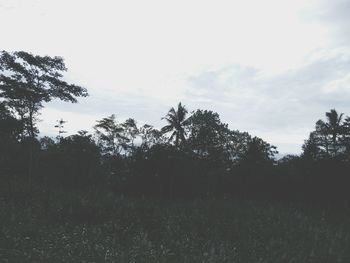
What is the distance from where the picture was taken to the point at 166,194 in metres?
36.3

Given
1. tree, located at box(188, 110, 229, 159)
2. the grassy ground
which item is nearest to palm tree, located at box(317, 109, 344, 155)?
tree, located at box(188, 110, 229, 159)

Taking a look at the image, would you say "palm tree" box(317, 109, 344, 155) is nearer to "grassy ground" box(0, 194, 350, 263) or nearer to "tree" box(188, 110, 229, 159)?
"tree" box(188, 110, 229, 159)

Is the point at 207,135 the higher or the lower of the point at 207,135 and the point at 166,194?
the higher

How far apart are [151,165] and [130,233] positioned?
60.3 ft

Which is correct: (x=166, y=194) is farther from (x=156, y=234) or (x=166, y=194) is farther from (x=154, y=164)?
(x=156, y=234)

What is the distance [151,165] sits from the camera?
37188 mm

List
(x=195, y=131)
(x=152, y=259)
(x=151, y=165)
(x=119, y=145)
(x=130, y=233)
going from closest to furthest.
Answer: (x=152, y=259), (x=130, y=233), (x=151, y=165), (x=195, y=131), (x=119, y=145)

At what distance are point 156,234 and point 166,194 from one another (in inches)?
671

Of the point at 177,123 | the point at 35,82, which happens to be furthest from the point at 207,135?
the point at 35,82

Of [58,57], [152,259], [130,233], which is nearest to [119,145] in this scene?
[58,57]

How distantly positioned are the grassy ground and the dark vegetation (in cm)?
7

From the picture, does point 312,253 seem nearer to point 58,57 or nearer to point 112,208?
point 112,208

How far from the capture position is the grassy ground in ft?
46.8

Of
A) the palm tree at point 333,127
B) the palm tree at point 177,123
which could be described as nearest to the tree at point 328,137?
the palm tree at point 333,127
